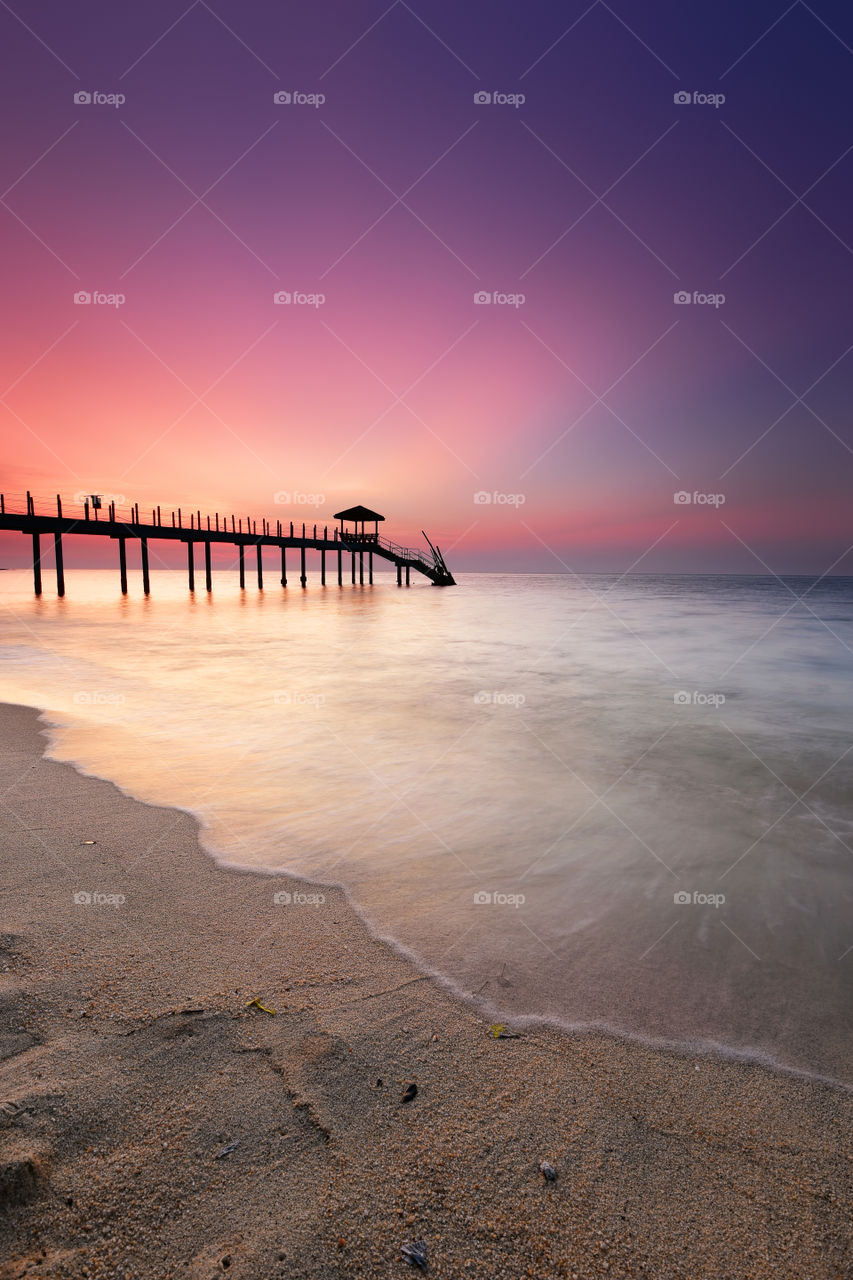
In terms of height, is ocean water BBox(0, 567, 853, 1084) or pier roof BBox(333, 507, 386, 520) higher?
pier roof BBox(333, 507, 386, 520)

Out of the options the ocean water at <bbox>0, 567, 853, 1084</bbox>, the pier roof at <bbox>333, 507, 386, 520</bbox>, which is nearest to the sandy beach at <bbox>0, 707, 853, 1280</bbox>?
the ocean water at <bbox>0, 567, 853, 1084</bbox>

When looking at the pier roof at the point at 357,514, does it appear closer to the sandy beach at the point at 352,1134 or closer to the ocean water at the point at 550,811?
the ocean water at the point at 550,811

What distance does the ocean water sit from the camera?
3.30m

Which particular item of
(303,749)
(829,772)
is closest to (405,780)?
(303,749)

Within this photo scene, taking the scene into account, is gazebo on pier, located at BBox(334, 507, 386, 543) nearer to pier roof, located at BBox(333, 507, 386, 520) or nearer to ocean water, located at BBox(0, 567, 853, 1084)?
pier roof, located at BBox(333, 507, 386, 520)

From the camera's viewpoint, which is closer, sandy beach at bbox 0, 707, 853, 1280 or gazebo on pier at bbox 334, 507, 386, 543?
sandy beach at bbox 0, 707, 853, 1280

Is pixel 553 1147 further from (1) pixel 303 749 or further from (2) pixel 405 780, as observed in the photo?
(1) pixel 303 749

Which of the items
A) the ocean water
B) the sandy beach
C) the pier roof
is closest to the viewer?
the sandy beach

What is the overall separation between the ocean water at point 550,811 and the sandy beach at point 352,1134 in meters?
0.37

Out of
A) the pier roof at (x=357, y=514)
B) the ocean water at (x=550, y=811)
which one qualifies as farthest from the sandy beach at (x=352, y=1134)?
the pier roof at (x=357, y=514)

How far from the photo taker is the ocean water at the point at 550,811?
10.8 feet

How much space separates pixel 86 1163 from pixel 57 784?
455 cm

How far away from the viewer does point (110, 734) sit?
26.5ft

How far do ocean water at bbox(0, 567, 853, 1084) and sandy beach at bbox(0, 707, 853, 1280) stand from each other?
0.37 m
